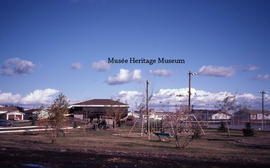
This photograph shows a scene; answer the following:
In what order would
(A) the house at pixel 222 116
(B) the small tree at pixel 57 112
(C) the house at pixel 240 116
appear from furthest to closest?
(C) the house at pixel 240 116 < (A) the house at pixel 222 116 < (B) the small tree at pixel 57 112

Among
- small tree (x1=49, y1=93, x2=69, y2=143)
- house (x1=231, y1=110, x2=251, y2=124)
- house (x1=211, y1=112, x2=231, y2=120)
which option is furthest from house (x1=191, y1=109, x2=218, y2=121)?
small tree (x1=49, y1=93, x2=69, y2=143)

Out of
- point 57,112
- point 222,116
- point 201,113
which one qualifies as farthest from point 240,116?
point 57,112

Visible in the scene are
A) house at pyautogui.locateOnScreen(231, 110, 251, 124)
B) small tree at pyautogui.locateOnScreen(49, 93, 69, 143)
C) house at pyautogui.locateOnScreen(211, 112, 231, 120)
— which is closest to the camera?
small tree at pyautogui.locateOnScreen(49, 93, 69, 143)

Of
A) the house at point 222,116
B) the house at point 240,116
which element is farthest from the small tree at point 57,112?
the house at point 240,116

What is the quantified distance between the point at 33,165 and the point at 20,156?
103 inches

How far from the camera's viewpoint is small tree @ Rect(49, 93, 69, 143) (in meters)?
→ 23.4

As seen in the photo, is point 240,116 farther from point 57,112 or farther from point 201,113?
point 57,112

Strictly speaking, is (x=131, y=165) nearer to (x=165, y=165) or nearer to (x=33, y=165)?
(x=165, y=165)

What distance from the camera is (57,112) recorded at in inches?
920

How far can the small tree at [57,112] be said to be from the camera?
2342cm

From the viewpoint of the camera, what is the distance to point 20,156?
14.0 m

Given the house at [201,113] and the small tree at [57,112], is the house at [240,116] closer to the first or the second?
the house at [201,113]

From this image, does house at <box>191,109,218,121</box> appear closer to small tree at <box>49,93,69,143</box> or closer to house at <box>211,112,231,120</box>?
house at <box>211,112,231,120</box>

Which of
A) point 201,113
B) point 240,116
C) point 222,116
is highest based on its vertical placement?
point 201,113
